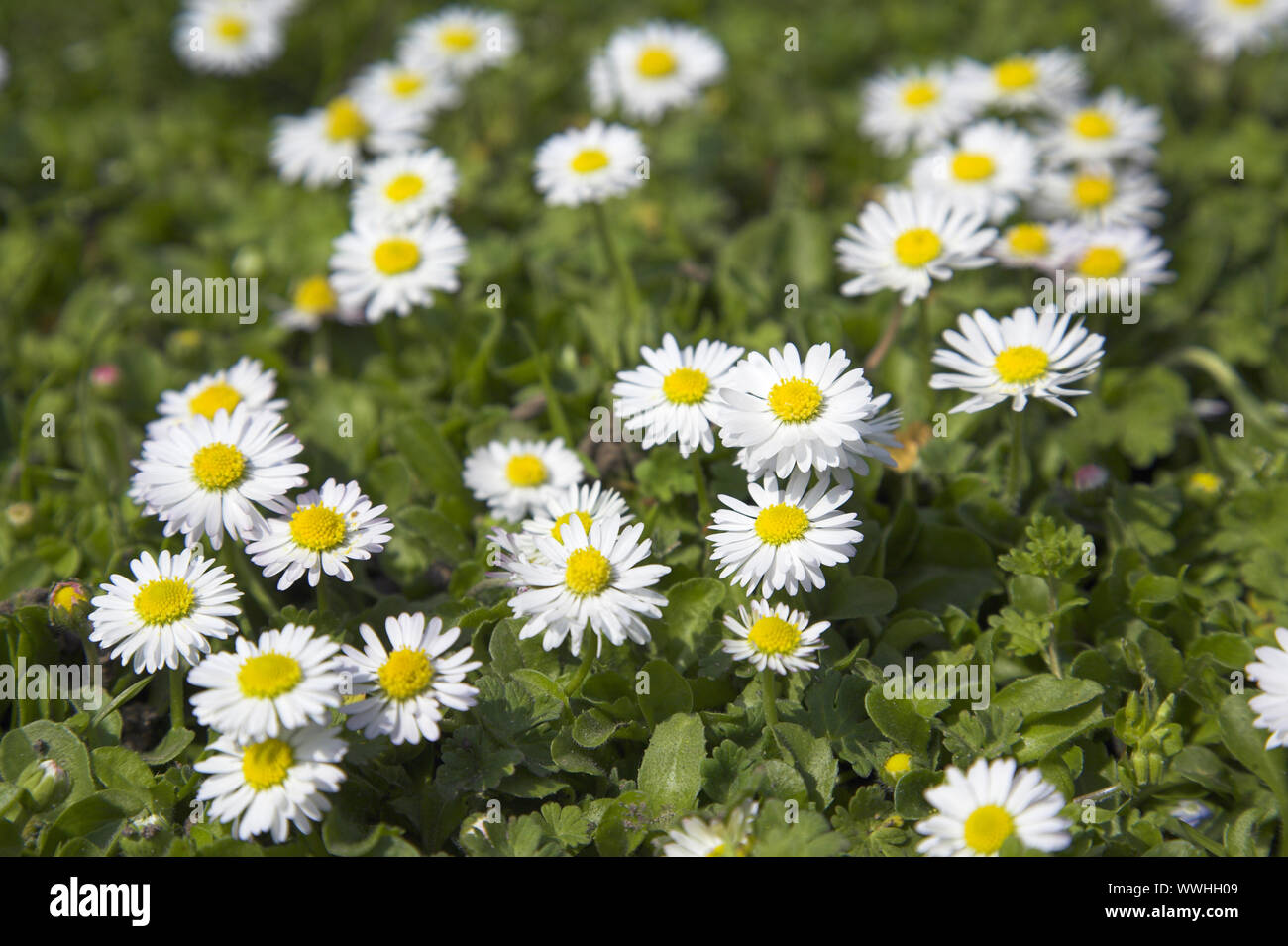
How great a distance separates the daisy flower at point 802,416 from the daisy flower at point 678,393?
93 millimetres

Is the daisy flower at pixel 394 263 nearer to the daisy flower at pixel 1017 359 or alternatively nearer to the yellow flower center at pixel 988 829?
the daisy flower at pixel 1017 359

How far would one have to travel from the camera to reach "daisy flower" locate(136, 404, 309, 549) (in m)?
2.79

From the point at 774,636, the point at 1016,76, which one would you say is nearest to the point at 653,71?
the point at 1016,76

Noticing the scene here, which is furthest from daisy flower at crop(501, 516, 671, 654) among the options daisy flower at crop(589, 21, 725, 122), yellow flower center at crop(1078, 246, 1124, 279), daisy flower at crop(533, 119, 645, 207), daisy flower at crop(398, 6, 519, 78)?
daisy flower at crop(398, 6, 519, 78)

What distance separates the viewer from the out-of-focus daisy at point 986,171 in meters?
3.87

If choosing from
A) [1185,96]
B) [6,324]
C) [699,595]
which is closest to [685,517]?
[699,595]

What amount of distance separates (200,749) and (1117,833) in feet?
7.38

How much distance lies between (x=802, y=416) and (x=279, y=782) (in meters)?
1.44

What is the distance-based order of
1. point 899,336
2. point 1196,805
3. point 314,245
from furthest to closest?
point 314,245, point 899,336, point 1196,805

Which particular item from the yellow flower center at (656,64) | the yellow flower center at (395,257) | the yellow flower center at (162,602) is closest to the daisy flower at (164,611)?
the yellow flower center at (162,602)

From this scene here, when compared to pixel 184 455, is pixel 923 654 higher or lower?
lower

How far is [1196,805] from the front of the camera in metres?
2.70

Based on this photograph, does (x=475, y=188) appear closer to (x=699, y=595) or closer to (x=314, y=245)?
(x=314, y=245)

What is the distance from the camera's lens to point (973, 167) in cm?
395
